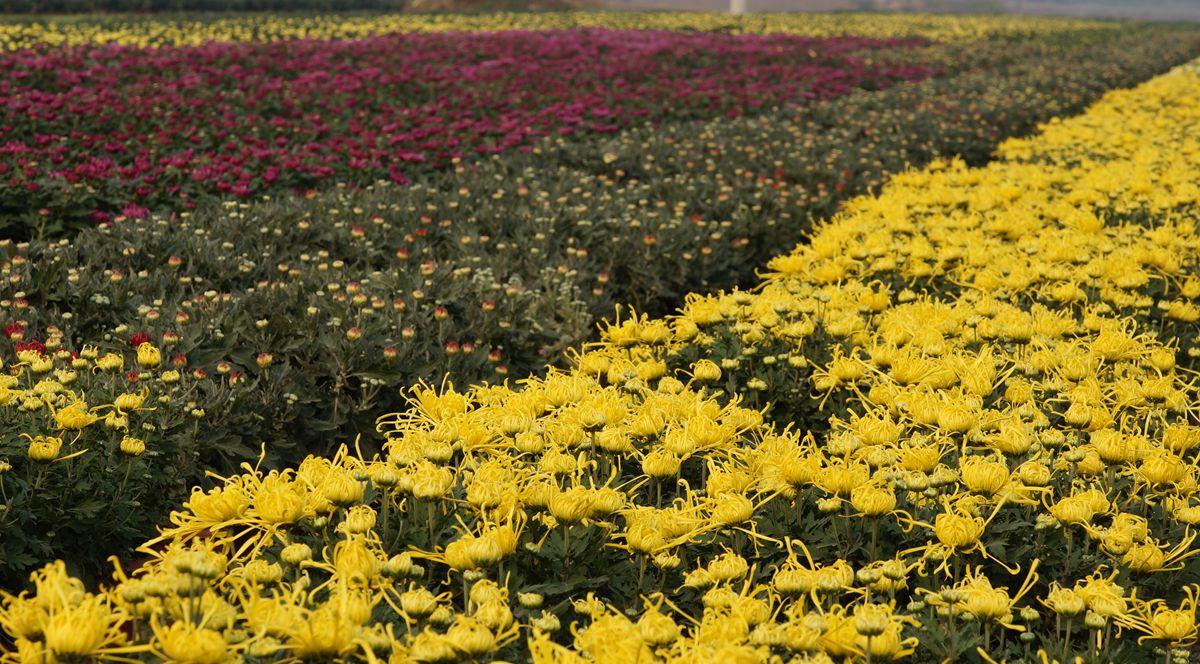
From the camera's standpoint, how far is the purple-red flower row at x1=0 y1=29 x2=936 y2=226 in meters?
7.11

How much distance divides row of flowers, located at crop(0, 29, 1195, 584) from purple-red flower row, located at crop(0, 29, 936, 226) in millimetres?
1138

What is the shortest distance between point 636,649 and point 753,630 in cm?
24

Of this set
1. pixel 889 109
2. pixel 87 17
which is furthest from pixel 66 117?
pixel 87 17

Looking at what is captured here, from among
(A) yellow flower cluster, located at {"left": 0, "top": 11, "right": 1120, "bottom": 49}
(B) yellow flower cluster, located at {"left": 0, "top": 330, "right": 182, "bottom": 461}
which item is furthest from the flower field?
(A) yellow flower cluster, located at {"left": 0, "top": 11, "right": 1120, "bottom": 49}

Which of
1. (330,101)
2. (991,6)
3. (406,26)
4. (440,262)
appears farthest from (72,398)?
(991,6)

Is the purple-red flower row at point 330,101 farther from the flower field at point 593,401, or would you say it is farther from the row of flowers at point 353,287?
the row of flowers at point 353,287

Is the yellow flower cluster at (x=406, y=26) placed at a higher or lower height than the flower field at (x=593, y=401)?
higher

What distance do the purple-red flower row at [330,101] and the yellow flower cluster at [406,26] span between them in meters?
2.81

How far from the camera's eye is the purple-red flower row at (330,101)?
7109 millimetres

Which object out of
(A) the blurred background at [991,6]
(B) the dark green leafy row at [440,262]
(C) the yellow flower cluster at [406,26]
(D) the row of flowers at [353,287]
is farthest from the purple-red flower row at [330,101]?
(A) the blurred background at [991,6]

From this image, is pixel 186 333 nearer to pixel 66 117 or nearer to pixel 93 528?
pixel 93 528

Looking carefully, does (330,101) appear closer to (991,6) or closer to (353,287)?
(353,287)

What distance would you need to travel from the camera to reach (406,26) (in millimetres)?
20719

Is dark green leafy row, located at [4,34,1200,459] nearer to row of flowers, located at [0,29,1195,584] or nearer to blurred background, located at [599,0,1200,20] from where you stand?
row of flowers, located at [0,29,1195,584]
